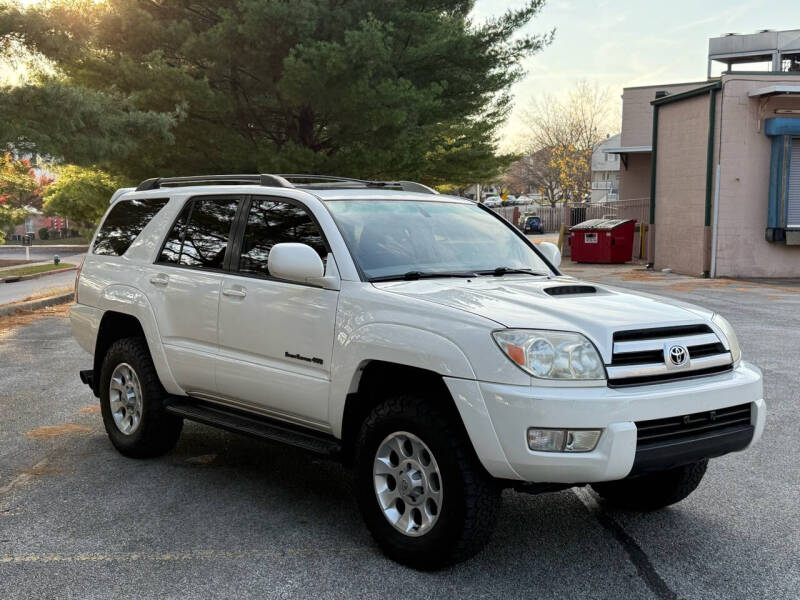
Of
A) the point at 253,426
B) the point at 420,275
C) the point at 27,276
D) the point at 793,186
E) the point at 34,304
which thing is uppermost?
the point at 793,186

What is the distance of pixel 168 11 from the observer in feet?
74.3

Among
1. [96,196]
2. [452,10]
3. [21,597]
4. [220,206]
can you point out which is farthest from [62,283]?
[21,597]

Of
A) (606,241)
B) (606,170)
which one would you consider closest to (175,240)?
(606,241)

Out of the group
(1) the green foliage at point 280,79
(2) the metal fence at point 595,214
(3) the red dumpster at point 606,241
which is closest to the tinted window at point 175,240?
(1) the green foliage at point 280,79

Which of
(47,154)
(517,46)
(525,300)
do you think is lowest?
(525,300)

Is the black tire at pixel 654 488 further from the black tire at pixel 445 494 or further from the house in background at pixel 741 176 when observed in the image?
the house in background at pixel 741 176

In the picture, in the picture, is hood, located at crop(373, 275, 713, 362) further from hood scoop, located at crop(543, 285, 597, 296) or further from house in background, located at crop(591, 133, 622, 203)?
house in background, located at crop(591, 133, 622, 203)

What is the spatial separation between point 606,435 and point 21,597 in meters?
2.58

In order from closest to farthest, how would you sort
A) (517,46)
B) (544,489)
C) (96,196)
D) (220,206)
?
(544,489)
(220,206)
(517,46)
(96,196)

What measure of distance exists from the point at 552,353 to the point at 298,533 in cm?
171

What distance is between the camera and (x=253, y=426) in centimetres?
498

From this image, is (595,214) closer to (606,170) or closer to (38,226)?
(606,170)

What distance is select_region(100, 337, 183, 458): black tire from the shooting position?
5.71 m

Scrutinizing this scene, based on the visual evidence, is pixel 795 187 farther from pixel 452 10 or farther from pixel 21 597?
pixel 21 597
